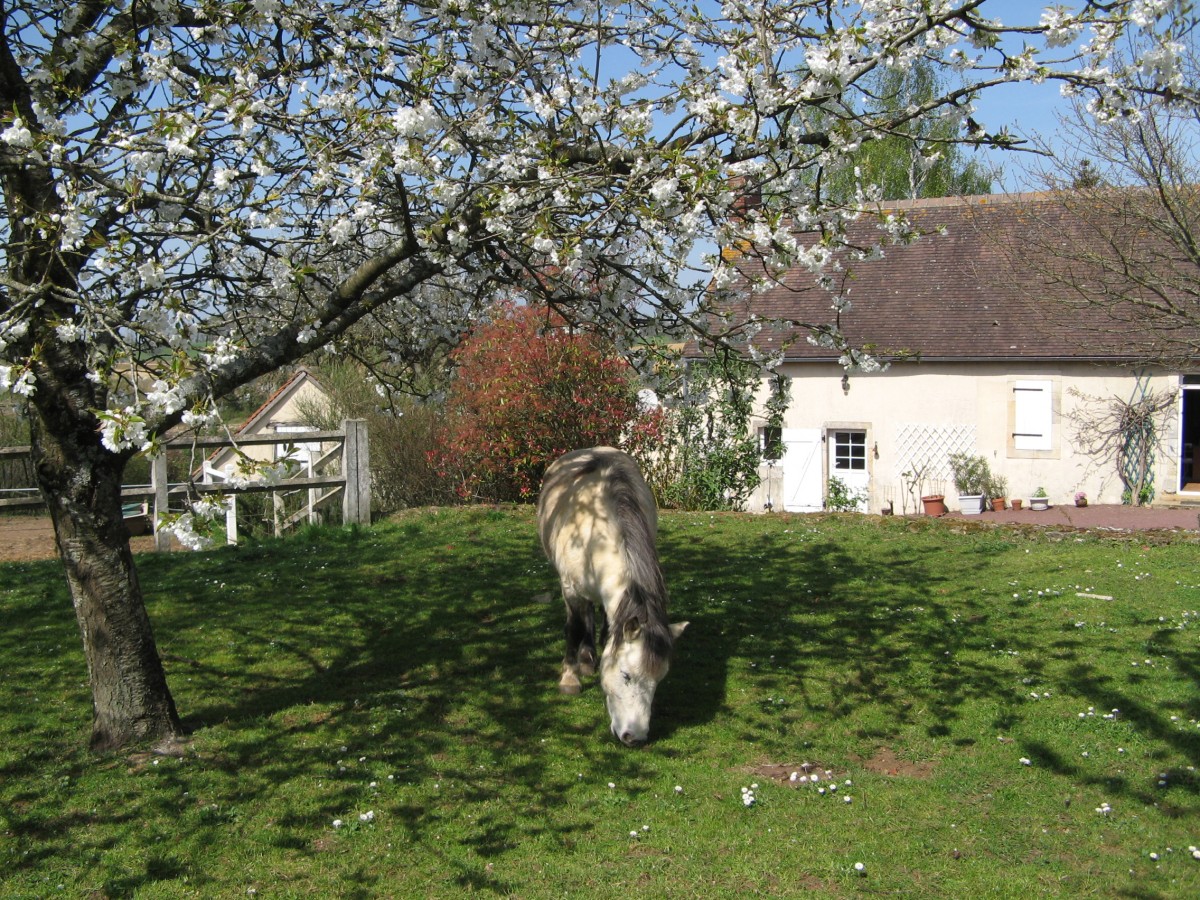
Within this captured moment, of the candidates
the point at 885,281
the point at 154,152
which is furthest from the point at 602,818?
the point at 885,281

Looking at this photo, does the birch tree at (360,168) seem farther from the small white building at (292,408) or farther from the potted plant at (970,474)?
the potted plant at (970,474)

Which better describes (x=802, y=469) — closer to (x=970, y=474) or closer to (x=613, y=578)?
(x=970, y=474)

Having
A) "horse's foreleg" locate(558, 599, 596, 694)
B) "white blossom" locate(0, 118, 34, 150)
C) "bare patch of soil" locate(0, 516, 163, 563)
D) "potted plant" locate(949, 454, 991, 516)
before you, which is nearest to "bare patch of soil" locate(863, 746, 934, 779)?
"horse's foreleg" locate(558, 599, 596, 694)

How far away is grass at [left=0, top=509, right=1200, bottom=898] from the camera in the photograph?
5.00 m

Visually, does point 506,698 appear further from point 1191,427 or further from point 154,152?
point 1191,427

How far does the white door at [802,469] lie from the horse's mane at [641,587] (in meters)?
16.3

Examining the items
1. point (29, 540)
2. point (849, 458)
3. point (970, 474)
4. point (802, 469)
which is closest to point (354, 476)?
point (29, 540)

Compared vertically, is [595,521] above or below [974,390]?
below

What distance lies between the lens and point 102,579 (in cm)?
606

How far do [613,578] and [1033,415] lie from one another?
712 inches

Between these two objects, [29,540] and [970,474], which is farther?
[970,474]

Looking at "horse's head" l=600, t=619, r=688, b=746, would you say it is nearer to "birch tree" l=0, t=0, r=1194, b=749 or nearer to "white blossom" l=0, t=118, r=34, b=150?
"birch tree" l=0, t=0, r=1194, b=749

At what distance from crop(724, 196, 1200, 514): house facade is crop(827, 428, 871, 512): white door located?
3 centimetres

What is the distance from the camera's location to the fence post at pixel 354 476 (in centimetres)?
1470
